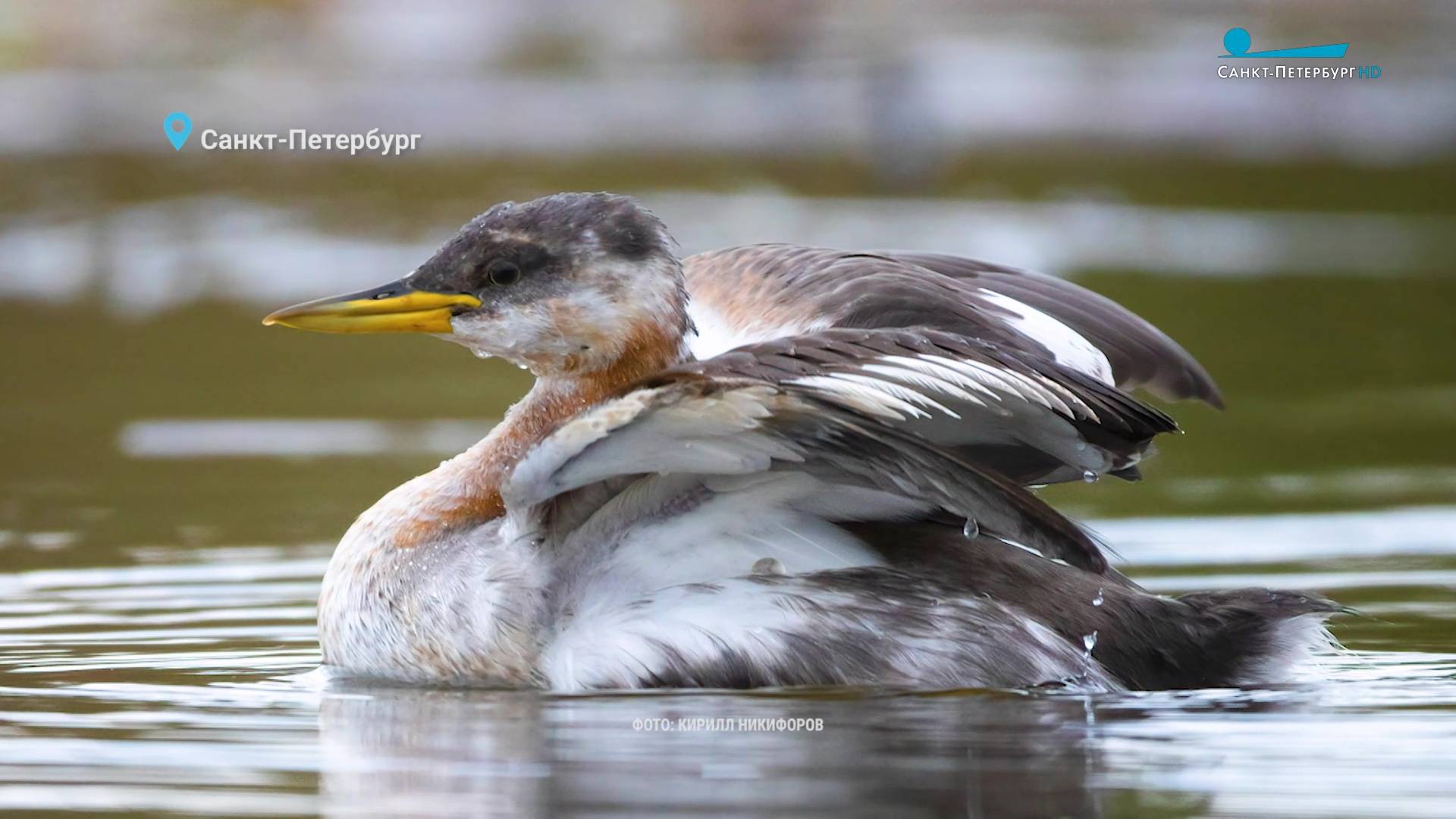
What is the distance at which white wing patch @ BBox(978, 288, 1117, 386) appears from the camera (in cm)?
696

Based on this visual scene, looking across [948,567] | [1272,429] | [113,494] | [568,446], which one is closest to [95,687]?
[568,446]

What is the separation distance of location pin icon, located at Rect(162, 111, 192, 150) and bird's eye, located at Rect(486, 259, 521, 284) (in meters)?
20.2

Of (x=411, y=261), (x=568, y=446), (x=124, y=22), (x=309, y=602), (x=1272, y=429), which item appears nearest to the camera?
(x=568, y=446)

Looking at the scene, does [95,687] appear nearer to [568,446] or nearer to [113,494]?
[568,446]

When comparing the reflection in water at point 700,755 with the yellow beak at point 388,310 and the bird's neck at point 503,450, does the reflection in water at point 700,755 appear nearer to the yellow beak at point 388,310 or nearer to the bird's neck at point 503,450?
the bird's neck at point 503,450

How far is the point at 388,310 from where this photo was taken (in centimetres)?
674

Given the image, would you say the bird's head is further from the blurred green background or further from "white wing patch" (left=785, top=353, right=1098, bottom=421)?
the blurred green background

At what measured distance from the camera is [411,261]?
61.0 ft

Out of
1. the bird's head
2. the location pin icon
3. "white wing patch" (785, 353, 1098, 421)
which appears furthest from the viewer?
the location pin icon

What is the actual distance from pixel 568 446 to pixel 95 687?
5.25 feet

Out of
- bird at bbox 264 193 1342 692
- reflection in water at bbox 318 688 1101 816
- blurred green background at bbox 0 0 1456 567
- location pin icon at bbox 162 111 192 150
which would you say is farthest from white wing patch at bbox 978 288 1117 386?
location pin icon at bbox 162 111 192 150

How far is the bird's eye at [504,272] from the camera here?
22.0 feet

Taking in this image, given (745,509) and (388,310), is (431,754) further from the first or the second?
(388,310)

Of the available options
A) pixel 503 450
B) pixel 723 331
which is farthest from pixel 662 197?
pixel 503 450
